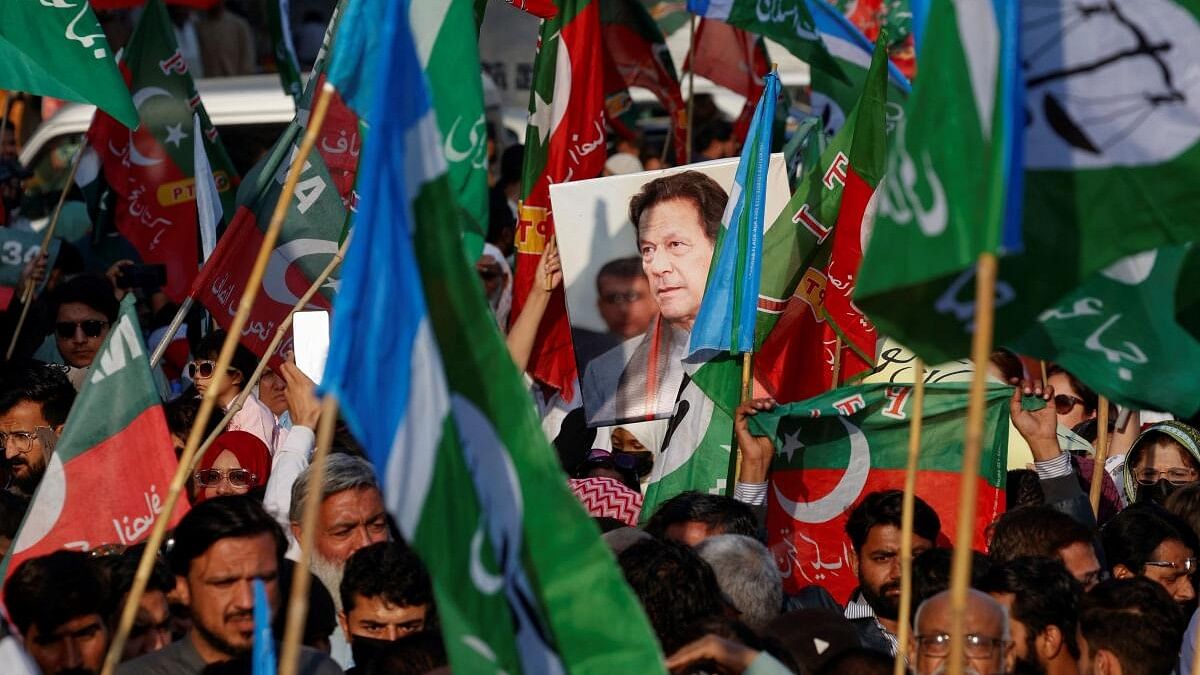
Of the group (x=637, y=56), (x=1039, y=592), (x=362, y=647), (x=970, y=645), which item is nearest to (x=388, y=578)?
(x=362, y=647)

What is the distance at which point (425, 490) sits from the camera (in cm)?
399

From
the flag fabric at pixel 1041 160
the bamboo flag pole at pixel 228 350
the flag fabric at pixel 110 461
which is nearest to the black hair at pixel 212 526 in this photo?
the flag fabric at pixel 110 461

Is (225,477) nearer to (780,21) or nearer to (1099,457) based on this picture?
(1099,457)

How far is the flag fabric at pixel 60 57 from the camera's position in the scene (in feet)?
24.0

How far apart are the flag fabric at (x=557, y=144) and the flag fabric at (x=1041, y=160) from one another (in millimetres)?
3285

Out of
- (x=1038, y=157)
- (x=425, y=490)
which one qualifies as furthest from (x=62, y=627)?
(x=1038, y=157)

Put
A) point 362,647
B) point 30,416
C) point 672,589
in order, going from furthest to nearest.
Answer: point 30,416
point 362,647
point 672,589

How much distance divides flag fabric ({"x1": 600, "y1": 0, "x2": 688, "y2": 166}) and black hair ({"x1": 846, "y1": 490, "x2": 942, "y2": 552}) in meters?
4.08

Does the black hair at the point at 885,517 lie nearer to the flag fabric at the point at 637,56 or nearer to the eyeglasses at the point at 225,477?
the eyeglasses at the point at 225,477

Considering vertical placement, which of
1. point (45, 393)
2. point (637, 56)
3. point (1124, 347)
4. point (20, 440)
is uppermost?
point (637, 56)

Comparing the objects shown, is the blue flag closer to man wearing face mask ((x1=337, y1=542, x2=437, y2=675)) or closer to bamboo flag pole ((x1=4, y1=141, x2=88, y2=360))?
man wearing face mask ((x1=337, y1=542, x2=437, y2=675))

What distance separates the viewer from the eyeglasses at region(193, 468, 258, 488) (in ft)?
21.3

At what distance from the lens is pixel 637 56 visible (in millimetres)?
9875

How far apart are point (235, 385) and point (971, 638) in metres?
3.84
